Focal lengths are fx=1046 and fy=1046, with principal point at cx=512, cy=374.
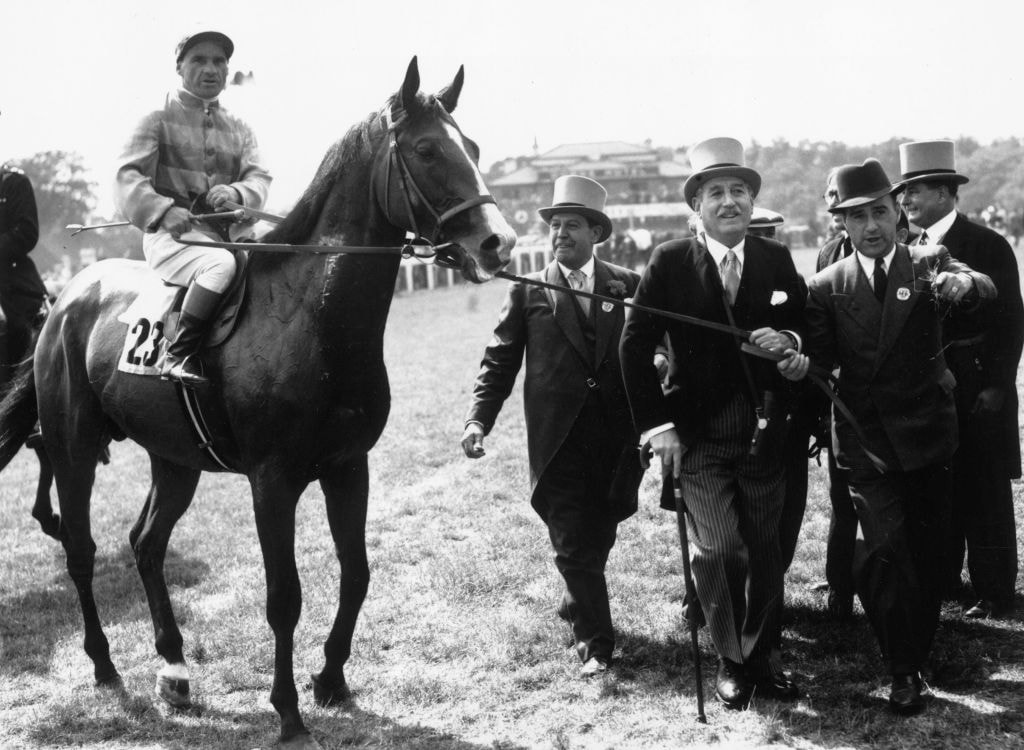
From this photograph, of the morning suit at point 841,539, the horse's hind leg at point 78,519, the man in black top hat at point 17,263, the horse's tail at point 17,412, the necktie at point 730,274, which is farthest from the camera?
the man in black top hat at point 17,263

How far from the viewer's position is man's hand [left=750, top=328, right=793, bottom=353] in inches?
177

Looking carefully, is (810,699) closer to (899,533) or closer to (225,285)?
(899,533)

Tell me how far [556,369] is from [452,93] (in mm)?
1632

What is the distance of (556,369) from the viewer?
220 inches

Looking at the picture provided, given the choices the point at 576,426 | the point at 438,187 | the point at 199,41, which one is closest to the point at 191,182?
the point at 199,41

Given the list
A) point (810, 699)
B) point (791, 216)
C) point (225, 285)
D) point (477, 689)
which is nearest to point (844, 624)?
point (810, 699)

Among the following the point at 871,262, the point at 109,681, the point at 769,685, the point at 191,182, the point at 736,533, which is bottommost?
the point at 109,681

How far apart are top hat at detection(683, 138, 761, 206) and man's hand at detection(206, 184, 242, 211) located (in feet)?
7.17

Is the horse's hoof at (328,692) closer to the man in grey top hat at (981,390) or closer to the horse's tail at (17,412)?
the horse's tail at (17,412)

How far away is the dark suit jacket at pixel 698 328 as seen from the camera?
4.77 m

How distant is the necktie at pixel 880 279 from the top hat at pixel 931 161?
0.96 metres

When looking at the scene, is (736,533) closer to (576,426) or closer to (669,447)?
(669,447)

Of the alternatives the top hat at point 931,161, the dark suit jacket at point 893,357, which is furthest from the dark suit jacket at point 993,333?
the dark suit jacket at point 893,357

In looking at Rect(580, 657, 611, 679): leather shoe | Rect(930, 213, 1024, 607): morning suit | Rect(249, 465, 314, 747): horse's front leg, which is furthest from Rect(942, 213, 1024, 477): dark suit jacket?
Rect(249, 465, 314, 747): horse's front leg
